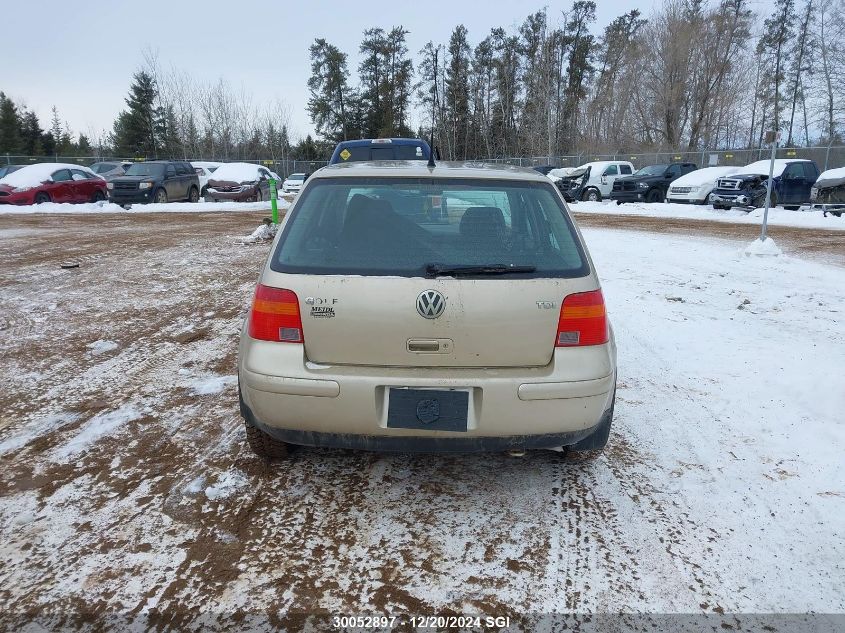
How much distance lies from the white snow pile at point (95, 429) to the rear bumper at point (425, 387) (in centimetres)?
131

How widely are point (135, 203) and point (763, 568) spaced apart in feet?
75.7

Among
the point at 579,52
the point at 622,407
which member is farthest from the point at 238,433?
the point at 579,52

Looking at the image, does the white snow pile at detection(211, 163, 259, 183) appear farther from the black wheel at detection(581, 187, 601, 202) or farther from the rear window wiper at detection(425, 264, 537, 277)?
the rear window wiper at detection(425, 264, 537, 277)

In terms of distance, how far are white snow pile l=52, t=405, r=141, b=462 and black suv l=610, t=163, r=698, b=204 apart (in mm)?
23131

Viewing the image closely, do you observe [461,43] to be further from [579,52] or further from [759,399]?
[759,399]

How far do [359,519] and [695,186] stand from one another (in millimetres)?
22711

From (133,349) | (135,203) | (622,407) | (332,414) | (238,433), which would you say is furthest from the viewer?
(135,203)

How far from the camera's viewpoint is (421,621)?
2004 millimetres

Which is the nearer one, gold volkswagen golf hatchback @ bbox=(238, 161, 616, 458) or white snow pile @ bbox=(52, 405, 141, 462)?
gold volkswagen golf hatchback @ bbox=(238, 161, 616, 458)

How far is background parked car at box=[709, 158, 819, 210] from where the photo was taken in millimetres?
19672

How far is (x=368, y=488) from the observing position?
9.27 ft

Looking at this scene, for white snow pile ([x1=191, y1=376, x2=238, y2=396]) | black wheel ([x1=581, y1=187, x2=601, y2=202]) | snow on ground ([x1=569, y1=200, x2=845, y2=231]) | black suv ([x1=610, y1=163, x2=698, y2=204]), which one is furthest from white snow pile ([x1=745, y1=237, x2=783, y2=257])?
black wheel ([x1=581, y1=187, x2=601, y2=202])

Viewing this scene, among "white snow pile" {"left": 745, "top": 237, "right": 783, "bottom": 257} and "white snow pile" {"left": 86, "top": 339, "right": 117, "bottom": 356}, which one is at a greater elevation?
"white snow pile" {"left": 745, "top": 237, "right": 783, "bottom": 257}

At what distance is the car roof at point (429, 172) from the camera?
280cm
